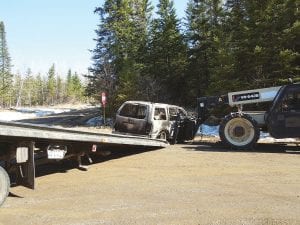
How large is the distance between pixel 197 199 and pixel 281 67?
23.8m

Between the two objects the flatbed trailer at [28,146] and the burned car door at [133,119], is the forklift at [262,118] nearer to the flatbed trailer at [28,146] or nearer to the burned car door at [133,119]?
the burned car door at [133,119]

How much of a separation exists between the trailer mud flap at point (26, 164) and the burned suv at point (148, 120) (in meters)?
8.19

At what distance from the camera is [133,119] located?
56.5 feet

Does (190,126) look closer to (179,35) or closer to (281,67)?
(281,67)

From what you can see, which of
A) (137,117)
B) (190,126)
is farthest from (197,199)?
(190,126)

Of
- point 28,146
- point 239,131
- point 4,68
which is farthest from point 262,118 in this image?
point 4,68

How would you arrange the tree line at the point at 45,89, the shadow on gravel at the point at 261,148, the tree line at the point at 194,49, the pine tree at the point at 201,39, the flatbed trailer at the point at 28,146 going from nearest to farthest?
the flatbed trailer at the point at 28,146 < the shadow on gravel at the point at 261,148 < the tree line at the point at 194,49 < the pine tree at the point at 201,39 < the tree line at the point at 45,89

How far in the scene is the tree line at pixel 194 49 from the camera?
31328 mm

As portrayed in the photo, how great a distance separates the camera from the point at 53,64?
150m

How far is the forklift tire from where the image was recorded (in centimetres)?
1573

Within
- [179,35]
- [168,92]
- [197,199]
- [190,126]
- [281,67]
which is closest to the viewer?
[197,199]

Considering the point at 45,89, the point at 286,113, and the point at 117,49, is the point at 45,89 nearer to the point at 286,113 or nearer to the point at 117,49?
the point at 117,49

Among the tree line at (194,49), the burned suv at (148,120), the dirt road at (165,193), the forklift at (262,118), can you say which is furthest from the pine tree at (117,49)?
the dirt road at (165,193)

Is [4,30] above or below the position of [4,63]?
above
